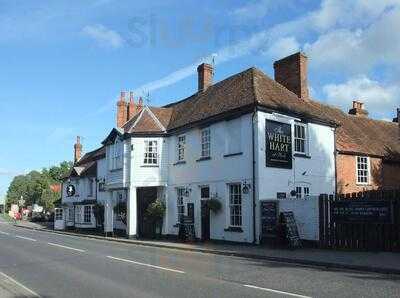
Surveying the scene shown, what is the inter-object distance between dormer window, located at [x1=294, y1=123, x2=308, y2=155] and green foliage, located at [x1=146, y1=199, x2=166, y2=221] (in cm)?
869

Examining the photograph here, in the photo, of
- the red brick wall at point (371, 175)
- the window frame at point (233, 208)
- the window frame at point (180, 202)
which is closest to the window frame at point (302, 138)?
the red brick wall at point (371, 175)

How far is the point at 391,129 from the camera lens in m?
37.9

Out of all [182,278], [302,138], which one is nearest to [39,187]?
[302,138]

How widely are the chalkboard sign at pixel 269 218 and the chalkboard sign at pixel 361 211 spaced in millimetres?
2740

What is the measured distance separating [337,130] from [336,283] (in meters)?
21.2

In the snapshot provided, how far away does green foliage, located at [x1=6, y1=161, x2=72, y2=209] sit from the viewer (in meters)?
94.1

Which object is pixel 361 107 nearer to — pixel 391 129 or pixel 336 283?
pixel 391 129

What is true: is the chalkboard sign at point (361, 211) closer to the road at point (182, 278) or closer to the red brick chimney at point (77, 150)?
the road at point (182, 278)

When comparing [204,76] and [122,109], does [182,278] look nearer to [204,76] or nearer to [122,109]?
[204,76]

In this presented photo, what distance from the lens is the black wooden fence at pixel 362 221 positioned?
723 inches

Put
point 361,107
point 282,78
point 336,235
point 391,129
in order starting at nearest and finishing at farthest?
1. point 336,235
2. point 282,78
3. point 391,129
4. point 361,107

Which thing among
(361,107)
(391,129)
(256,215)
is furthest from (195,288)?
(361,107)

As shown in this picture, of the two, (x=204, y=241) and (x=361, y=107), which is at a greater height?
(x=361, y=107)

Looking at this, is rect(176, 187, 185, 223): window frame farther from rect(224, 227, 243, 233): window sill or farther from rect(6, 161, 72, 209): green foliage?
rect(6, 161, 72, 209): green foliage
